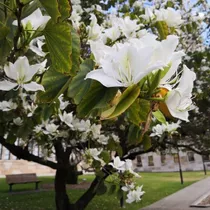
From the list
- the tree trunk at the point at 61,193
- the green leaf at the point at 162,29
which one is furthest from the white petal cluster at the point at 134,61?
the tree trunk at the point at 61,193

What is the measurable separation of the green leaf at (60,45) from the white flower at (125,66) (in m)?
0.15

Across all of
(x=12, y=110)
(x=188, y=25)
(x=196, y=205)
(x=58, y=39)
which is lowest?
(x=196, y=205)

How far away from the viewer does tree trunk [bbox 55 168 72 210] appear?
15.6 feet

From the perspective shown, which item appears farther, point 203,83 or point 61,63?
point 203,83

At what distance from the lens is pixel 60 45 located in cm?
69

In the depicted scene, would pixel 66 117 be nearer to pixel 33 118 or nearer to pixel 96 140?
pixel 33 118

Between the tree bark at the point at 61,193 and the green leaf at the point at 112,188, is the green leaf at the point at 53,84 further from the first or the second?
the tree bark at the point at 61,193

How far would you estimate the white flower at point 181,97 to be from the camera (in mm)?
596

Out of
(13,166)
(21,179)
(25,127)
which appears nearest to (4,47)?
(25,127)

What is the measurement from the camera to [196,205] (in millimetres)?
7496

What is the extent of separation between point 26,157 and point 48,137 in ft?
5.33

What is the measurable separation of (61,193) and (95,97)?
4.59 meters

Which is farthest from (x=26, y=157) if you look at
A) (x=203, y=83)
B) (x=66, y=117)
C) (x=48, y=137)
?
(x=203, y=83)

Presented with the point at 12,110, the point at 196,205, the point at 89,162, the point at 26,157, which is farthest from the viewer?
the point at 196,205
